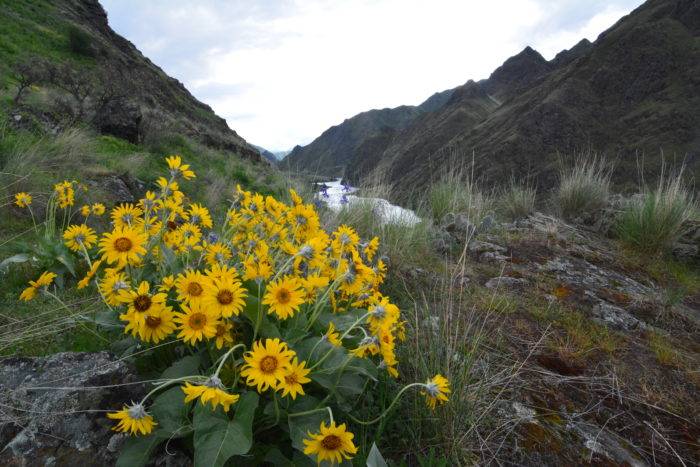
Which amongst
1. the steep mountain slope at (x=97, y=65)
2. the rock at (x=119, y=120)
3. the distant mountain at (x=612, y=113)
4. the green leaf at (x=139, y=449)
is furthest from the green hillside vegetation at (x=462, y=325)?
the distant mountain at (x=612, y=113)

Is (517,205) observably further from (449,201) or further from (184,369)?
(184,369)

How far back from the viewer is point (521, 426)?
5.68 ft

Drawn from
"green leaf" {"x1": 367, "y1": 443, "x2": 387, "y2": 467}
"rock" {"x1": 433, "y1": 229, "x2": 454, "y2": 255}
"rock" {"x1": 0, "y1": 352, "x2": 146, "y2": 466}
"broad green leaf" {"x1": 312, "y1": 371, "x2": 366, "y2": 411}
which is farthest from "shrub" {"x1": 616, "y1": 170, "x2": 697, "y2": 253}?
"rock" {"x1": 0, "y1": 352, "x2": 146, "y2": 466}

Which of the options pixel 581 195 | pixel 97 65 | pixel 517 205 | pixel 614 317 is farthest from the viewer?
pixel 97 65

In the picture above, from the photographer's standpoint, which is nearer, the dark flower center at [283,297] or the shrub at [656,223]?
the dark flower center at [283,297]

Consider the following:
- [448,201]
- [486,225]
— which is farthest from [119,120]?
[486,225]

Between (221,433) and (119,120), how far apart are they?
30.1 ft

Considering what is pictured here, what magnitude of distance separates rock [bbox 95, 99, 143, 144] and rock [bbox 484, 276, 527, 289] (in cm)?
832

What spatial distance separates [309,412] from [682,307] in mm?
3521

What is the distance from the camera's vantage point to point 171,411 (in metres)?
1.22

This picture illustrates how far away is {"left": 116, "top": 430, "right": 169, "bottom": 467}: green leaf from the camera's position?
3.78ft

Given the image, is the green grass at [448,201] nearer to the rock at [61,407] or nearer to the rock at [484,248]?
the rock at [484,248]

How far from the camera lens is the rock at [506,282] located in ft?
10.9

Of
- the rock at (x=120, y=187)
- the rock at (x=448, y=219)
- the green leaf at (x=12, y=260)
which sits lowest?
the rock at (x=448, y=219)
